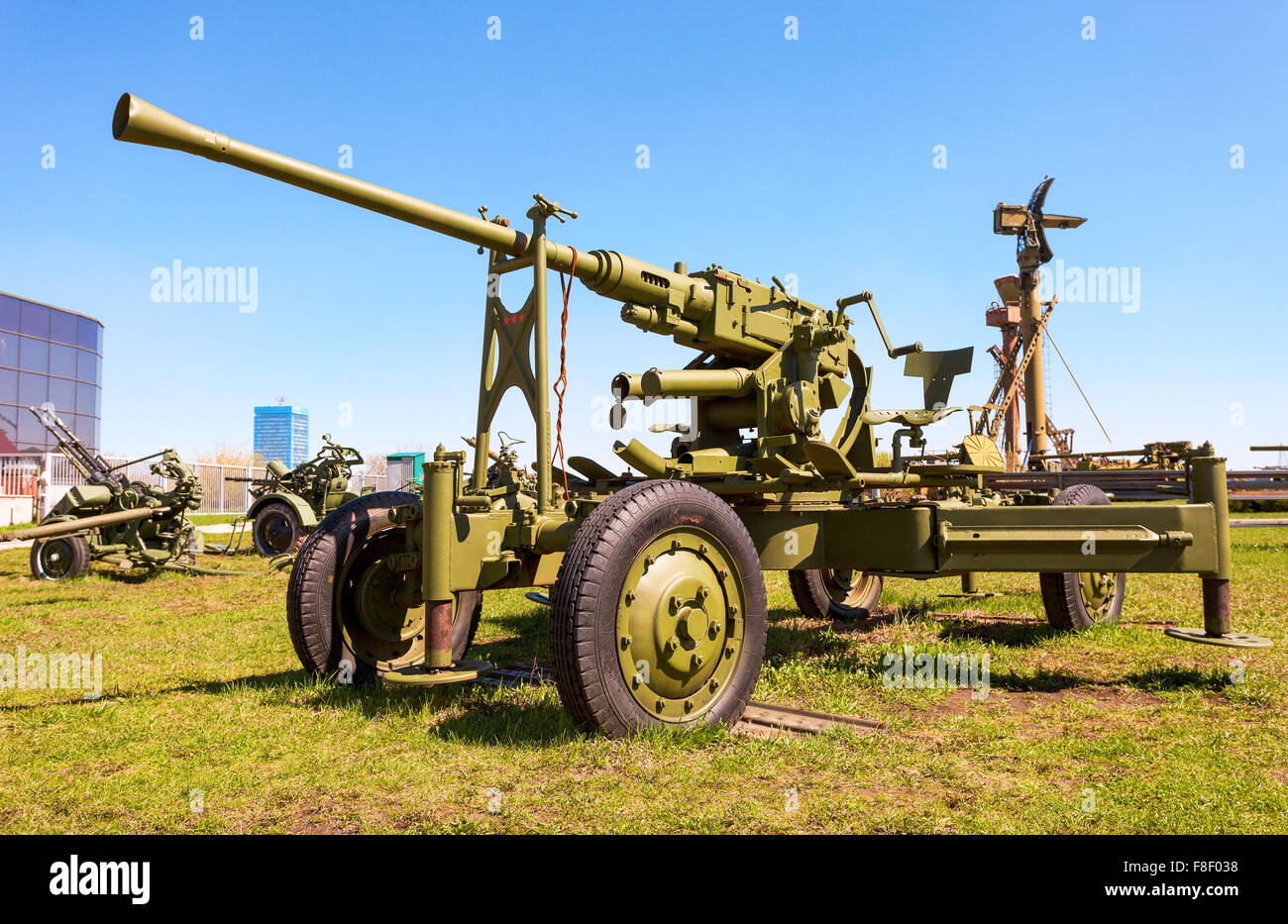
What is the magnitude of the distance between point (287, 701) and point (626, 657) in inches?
82.7

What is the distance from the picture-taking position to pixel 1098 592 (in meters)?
7.00

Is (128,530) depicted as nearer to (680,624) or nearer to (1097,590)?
(680,624)

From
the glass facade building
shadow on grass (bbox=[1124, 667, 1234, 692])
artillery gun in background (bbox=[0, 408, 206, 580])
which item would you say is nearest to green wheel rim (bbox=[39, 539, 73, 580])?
artillery gun in background (bbox=[0, 408, 206, 580])

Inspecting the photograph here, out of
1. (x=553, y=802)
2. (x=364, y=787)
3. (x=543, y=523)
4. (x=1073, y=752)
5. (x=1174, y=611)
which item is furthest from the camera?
(x=1174, y=611)

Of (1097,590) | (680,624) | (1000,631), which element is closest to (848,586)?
(1000,631)

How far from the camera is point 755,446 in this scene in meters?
5.66

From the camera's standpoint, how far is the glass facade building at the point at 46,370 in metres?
36.8

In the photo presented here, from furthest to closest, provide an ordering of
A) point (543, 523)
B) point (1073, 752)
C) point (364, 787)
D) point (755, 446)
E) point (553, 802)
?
1. point (755, 446)
2. point (543, 523)
3. point (1073, 752)
4. point (364, 787)
5. point (553, 802)

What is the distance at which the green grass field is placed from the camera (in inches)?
120

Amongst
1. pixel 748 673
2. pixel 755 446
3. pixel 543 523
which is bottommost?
pixel 748 673

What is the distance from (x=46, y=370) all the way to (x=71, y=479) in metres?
18.2

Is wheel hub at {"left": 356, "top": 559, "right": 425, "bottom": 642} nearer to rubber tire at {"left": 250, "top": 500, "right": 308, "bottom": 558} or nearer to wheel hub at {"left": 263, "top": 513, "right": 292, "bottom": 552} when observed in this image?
rubber tire at {"left": 250, "top": 500, "right": 308, "bottom": 558}
